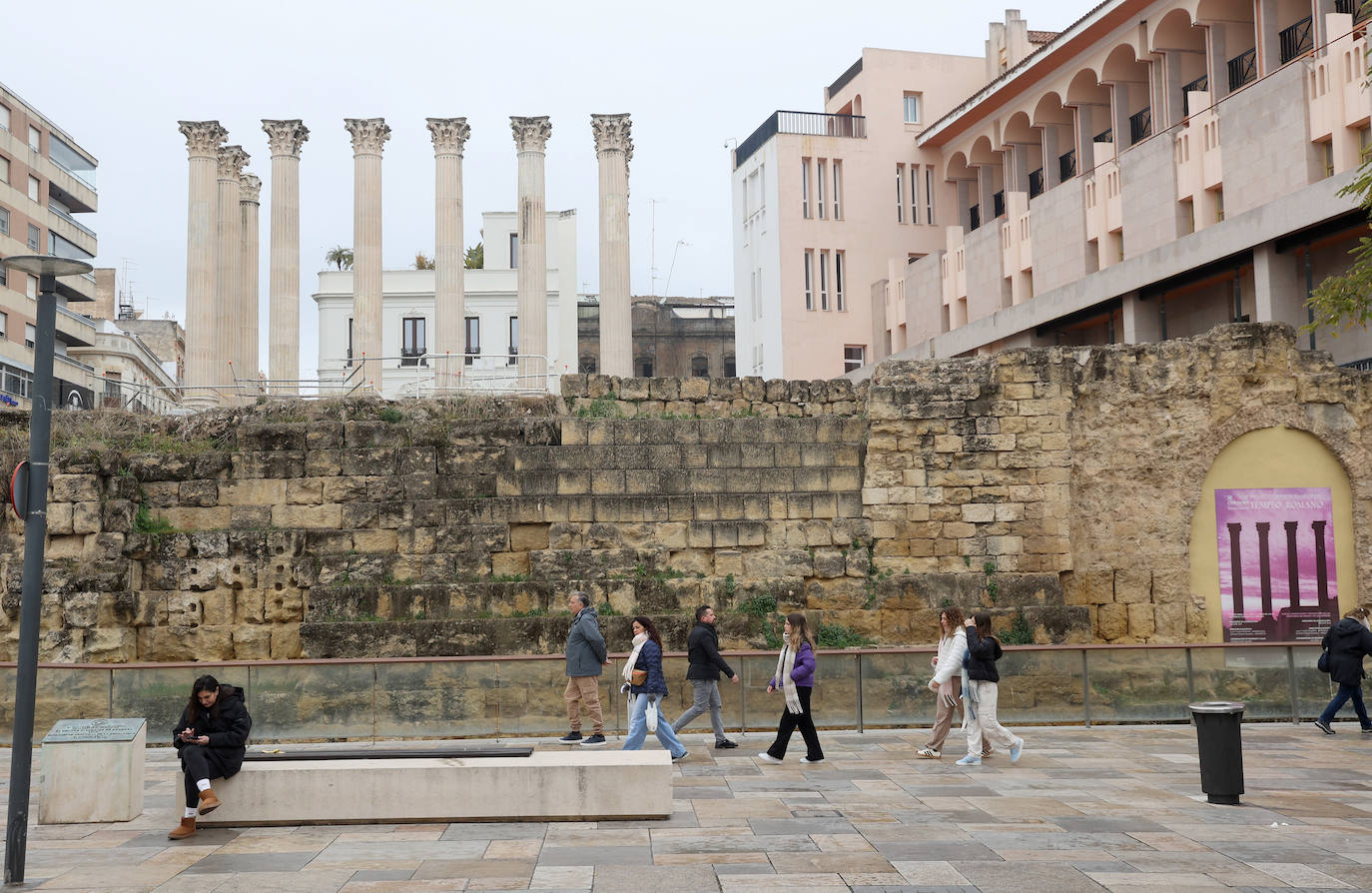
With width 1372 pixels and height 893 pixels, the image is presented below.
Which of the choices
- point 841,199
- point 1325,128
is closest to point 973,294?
point 841,199

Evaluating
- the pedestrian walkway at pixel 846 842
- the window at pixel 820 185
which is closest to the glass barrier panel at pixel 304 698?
the pedestrian walkway at pixel 846 842

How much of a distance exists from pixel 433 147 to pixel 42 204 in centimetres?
2632

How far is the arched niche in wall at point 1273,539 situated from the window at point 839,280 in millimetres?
23058

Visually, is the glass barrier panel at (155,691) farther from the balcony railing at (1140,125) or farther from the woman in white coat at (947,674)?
the balcony railing at (1140,125)

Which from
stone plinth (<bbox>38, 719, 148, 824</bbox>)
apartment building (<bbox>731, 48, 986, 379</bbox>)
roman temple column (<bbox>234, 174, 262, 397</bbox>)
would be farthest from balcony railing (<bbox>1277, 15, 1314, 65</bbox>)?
stone plinth (<bbox>38, 719, 148, 824</bbox>)

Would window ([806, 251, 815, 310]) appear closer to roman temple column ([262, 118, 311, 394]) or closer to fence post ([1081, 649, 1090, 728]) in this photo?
roman temple column ([262, 118, 311, 394])

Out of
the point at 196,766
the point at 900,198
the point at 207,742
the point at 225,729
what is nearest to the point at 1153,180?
the point at 900,198

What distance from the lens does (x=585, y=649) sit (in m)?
12.8

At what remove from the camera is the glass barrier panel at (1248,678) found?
1389cm

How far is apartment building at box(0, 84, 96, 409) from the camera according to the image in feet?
151

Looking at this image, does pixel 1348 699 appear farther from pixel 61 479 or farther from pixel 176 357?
pixel 176 357

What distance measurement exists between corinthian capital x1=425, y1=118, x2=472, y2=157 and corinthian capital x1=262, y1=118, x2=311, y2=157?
3298 millimetres

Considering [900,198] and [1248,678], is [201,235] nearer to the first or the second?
[900,198]

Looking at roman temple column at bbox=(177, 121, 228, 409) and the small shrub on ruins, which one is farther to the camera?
roman temple column at bbox=(177, 121, 228, 409)
